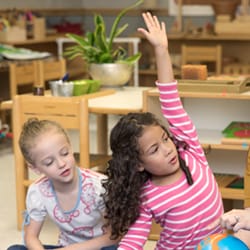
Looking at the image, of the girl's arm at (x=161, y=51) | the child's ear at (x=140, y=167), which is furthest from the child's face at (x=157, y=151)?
the girl's arm at (x=161, y=51)

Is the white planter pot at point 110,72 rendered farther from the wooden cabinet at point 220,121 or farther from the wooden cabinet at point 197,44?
the wooden cabinet at point 197,44

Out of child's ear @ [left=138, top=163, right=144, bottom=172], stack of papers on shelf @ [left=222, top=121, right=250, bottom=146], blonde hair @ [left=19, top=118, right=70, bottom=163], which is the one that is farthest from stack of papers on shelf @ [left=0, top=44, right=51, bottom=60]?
child's ear @ [left=138, top=163, right=144, bottom=172]

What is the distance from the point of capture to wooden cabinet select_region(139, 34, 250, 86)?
234 inches

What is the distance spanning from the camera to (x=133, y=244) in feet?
6.17

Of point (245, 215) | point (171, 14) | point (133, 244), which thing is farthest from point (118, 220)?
point (171, 14)

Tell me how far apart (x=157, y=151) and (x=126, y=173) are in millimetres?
122

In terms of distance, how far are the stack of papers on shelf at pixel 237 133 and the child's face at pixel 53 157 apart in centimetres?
102

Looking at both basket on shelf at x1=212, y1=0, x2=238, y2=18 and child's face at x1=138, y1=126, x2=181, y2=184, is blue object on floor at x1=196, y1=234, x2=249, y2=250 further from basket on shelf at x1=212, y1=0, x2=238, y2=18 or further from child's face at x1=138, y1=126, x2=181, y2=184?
basket on shelf at x1=212, y1=0, x2=238, y2=18

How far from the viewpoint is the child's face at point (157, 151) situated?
1827mm

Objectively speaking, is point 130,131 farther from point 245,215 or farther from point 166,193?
point 245,215

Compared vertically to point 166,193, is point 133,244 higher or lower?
lower

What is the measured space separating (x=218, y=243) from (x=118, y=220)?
0.33 meters

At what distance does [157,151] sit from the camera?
5.99ft

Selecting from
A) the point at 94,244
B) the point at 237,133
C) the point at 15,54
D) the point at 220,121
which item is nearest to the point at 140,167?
the point at 94,244
